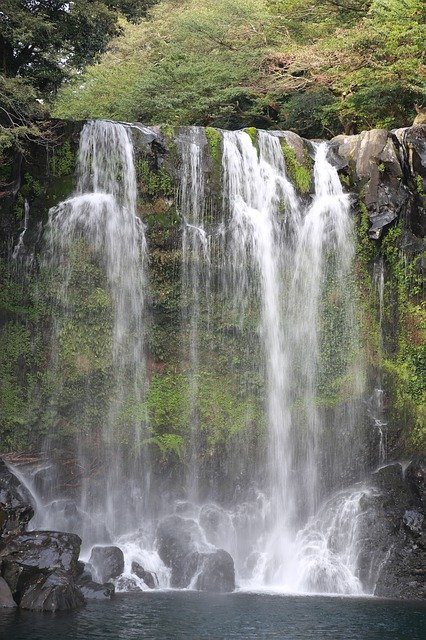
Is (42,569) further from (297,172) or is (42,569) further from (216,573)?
(297,172)

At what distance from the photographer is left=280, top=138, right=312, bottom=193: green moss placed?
19.1 meters

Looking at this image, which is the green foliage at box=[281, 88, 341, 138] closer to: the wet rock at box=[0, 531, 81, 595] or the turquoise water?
the turquoise water

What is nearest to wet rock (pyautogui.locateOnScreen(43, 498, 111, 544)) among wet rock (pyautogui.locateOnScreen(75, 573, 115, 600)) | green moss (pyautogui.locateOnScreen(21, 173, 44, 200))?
wet rock (pyautogui.locateOnScreen(75, 573, 115, 600))

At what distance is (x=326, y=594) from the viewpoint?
14.9m

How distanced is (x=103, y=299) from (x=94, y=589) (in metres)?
6.78

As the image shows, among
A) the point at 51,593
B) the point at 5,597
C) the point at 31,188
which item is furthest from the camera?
the point at 31,188

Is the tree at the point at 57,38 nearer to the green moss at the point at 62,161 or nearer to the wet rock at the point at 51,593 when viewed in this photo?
the green moss at the point at 62,161

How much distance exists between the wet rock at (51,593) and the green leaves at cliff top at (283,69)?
13544 millimetres

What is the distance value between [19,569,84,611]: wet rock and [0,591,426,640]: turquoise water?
218mm

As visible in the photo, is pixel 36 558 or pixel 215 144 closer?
pixel 36 558

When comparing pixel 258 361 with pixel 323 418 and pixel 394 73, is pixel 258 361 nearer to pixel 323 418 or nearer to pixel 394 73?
pixel 323 418

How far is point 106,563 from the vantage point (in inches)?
576

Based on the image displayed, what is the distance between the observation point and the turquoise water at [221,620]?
11188mm

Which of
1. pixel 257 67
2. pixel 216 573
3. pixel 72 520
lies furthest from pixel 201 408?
pixel 257 67
